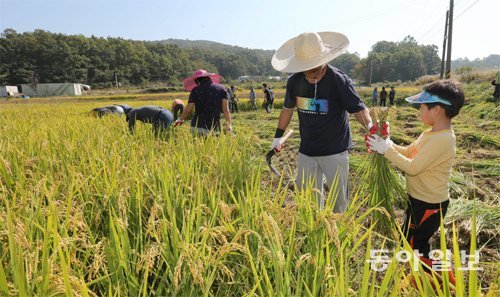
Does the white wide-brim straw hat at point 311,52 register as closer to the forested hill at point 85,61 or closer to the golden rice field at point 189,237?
the golden rice field at point 189,237

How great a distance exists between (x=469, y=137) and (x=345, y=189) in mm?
4794

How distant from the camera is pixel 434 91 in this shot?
1568 millimetres

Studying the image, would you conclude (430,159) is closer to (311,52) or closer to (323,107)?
(323,107)

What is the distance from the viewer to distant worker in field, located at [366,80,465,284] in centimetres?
155

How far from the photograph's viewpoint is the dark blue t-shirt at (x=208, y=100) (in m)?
3.40

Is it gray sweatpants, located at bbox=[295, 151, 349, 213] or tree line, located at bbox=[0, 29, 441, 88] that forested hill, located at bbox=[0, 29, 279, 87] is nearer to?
tree line, located at bbox=[0, 29, 441, 88]

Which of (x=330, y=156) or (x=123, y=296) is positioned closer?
(x=123, y=296)

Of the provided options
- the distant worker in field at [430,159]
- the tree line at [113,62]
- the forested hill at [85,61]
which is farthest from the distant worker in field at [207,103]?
the forested hill at [85,61]

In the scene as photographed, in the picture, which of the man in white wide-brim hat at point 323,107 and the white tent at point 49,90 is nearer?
the man in white wide-brim hat at point 323,107

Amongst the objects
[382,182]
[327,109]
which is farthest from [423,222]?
[327,109]

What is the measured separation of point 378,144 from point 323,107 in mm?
487

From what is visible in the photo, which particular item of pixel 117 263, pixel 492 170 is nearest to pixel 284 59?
pixel 117 263

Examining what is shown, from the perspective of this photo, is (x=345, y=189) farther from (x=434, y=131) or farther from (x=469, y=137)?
(x=469, y=137)

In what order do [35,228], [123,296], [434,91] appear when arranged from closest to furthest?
[123,296], [35,228], [434,91]
